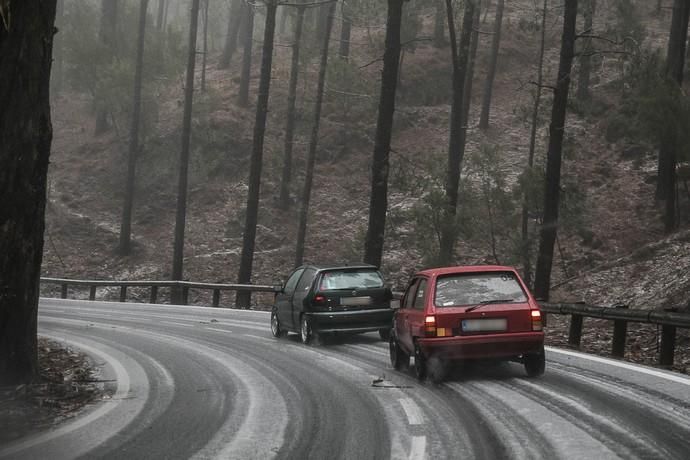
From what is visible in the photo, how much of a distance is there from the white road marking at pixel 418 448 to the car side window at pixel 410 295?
16.7 feet

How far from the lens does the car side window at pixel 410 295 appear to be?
42.4 feet

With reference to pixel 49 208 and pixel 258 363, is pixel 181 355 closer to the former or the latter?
pixel 258 363

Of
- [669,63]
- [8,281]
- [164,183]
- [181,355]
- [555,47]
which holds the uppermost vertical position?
[555,47]

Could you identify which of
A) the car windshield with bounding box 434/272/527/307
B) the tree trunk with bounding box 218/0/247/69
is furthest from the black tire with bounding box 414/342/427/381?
the tree trunk with bounding box 218/0/247/69

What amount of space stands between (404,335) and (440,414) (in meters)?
3.78

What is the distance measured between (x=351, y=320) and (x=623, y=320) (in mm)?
5346

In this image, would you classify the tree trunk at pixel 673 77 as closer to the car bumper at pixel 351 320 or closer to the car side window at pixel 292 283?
the car side window at pixel 292 283

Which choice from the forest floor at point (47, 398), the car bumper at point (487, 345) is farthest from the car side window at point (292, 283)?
the car bumper at point (487, 345)

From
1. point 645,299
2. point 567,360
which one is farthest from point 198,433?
point 645,299

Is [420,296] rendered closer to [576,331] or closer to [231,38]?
[576,331]

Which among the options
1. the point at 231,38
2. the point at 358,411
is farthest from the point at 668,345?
the point at 231,38

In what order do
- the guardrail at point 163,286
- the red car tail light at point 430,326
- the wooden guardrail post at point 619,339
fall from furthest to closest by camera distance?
the guardrail at point 163,286, the wooden guardrail post at point 619,339, the red car tail light at point 430,326

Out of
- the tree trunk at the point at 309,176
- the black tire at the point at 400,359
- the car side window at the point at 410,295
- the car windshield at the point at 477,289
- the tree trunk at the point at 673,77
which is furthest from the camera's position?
the tree trunk at the point at 309,176

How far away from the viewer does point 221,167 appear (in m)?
45.3
